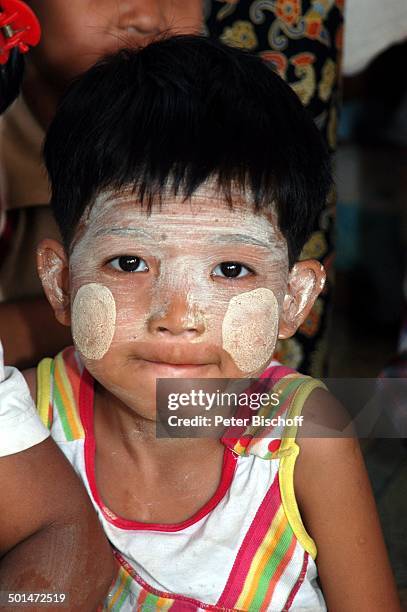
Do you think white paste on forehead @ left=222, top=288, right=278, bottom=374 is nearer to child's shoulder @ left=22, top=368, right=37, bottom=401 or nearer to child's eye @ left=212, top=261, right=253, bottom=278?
child's eye @ left=212, top=261, right=253, bottom=278

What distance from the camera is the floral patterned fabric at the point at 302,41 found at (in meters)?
1.51

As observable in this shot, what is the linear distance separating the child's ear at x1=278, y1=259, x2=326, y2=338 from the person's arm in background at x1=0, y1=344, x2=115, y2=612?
0.31 metres

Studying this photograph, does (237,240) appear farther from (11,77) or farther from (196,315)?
(11,77)

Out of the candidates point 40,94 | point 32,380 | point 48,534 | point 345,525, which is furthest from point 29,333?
point 345,525

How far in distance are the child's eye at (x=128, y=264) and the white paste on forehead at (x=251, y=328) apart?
11 cm

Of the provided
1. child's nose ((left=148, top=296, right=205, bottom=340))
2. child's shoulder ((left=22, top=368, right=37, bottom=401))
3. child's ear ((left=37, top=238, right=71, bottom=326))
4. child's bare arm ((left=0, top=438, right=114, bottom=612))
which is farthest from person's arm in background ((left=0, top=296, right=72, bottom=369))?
child's nose ((left=148, top=296, right=205, bottom=340))

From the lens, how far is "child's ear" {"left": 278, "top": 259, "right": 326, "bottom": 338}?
1.09 metres

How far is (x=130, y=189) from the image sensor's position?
983 mm

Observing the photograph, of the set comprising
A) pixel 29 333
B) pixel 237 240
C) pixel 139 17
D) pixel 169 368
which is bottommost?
pixel 29 333

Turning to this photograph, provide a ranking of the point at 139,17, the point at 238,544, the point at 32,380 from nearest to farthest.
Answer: the point at 238,544
the point at 32,380
the point at 139,17

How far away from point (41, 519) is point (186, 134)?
0.46 m

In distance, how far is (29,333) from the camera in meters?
1.46

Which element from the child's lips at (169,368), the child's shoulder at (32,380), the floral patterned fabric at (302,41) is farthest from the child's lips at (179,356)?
the floral patterned fabric at (302,41)

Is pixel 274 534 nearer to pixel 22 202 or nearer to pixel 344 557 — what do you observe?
pixel 344 557
